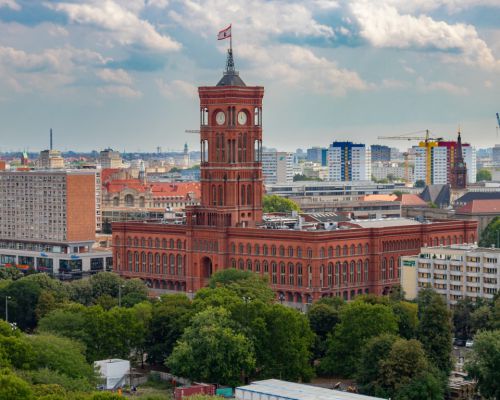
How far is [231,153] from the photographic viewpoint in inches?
6644

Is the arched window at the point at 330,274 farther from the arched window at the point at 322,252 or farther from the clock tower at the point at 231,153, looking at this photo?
the clock tower at the point at 231,153

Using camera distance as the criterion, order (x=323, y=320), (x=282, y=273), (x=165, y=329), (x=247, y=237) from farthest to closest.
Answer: (x=247, y=237), (x=282, y=273), (x=323, y=320), (x=165, y=329)

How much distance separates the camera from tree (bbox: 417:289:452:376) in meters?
112

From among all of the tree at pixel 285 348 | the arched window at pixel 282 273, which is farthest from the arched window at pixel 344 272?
the tree at pixel 285 348

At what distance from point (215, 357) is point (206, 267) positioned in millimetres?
57434

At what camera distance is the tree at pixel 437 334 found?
112 m

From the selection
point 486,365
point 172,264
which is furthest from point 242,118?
point 486,365

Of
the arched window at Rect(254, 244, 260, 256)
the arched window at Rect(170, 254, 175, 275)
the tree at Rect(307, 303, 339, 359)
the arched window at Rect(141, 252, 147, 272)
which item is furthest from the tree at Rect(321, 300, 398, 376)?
the arched window at Rect(141, 252, 147, 272)

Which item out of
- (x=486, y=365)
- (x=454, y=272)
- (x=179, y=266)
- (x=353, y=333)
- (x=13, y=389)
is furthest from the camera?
(x=179, y=266)

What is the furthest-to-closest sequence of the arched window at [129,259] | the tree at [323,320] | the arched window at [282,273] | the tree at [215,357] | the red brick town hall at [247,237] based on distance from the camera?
the arched window at [129,259] < the arched window at [282,273] < the red brick town hall at [247,237] < the tree at [323,320] < the tree at [215,357]

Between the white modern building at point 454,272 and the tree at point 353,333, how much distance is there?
24.4m

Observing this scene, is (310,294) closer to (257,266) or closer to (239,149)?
(257,266)

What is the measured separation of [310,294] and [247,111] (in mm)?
28662

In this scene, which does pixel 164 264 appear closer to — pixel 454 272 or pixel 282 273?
pixel 282 273
